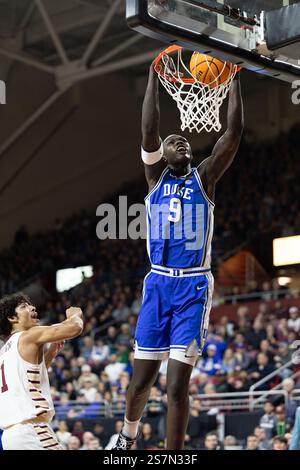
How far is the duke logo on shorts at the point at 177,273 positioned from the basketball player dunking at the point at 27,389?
29.7 inches

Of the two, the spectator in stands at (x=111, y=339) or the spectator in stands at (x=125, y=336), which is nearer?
the spectator in stands at (x=125, y=336)

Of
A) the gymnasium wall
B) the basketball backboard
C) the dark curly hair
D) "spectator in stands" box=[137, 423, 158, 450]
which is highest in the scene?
the gymnasium wall

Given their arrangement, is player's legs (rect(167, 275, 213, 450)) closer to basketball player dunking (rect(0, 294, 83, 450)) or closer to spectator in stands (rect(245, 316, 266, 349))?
basketball player dunking (rect(0, 294, 83, 450))

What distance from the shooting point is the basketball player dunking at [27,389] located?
656 cm

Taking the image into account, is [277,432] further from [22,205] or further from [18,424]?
[22,205]

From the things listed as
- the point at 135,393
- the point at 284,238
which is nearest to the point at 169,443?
the point at 135,393

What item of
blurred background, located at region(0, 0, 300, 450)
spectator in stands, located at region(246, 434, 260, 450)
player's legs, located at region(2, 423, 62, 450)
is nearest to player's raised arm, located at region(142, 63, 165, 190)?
player's legs, located at region(2, 423, 62, 450)

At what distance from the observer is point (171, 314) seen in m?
7.23

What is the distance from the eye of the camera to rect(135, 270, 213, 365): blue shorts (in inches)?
281

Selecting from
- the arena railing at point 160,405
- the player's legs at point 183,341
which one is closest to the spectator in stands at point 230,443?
the arena railing at point 160,405

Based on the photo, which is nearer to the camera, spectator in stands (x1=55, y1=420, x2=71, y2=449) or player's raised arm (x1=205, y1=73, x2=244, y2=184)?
player's raised arm (x1=205, y1=73, x2=244, y2=184)

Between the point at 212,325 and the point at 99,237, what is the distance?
19.8 feet

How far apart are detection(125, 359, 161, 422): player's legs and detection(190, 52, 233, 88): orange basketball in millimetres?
2260

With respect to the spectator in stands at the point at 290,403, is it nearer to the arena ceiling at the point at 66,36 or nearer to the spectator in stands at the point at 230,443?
the spectator in stands at the point at 230,443
